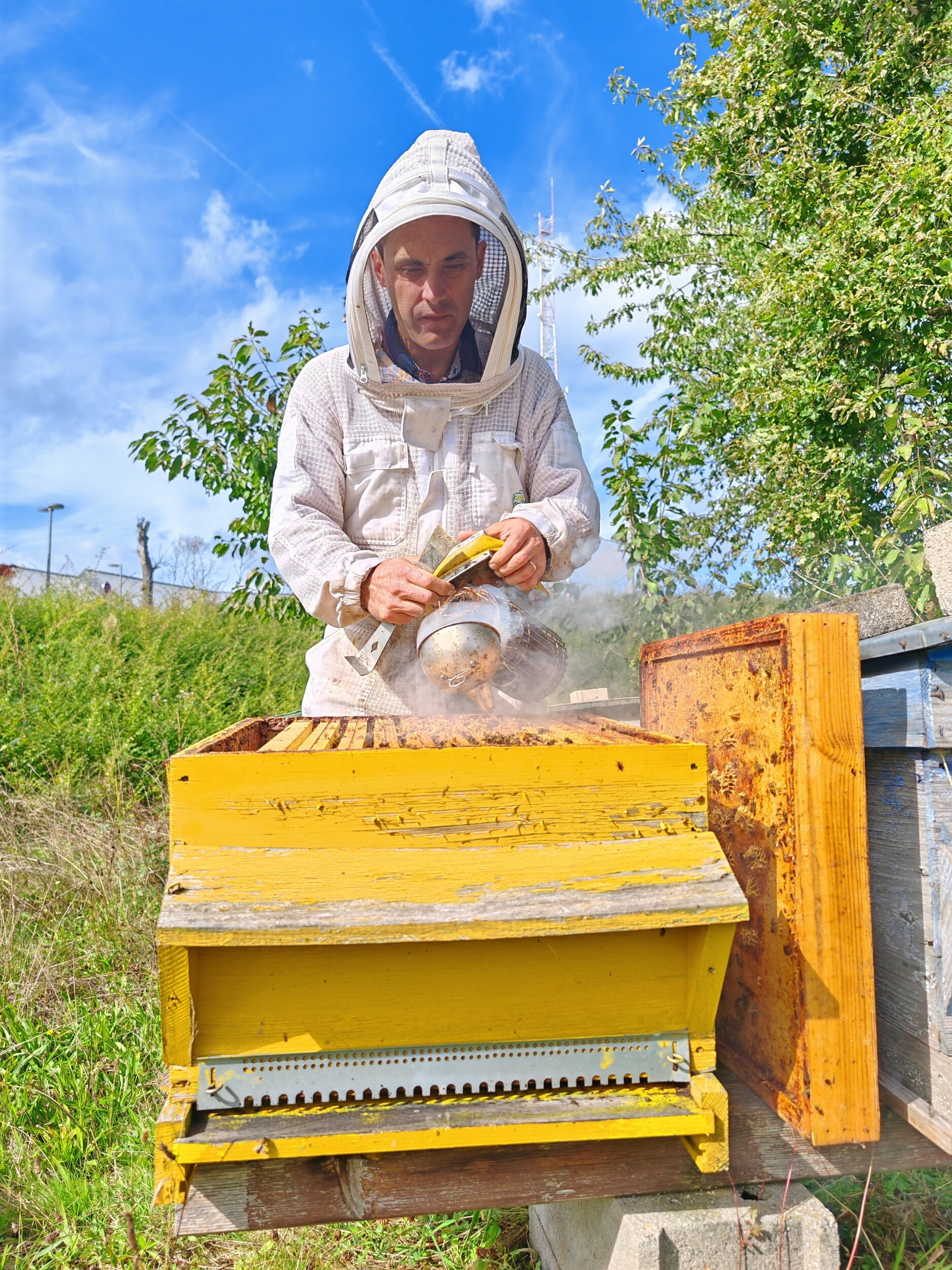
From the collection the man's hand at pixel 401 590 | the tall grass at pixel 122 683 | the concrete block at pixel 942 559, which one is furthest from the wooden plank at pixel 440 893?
the tall grass at pixel 122 683

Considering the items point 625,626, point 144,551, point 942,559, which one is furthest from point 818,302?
point 144,551

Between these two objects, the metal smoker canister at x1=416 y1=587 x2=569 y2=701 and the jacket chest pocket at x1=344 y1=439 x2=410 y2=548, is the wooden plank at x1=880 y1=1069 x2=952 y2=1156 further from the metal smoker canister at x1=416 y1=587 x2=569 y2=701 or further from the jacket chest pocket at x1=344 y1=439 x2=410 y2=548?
the jacket chest pocket at x1=344 y1=439 x2=410 y2=548

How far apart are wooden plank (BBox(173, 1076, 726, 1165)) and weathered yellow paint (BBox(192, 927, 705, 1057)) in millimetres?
90

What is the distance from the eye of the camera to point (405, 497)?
2.38 meters

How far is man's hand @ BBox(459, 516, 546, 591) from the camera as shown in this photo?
6.45 feet

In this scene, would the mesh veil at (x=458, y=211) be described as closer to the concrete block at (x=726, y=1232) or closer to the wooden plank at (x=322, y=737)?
the wooden plank at (x=322, y=737)

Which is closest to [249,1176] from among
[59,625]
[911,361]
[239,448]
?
[239,448]

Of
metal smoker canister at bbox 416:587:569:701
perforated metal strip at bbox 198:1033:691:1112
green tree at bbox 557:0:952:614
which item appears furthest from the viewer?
green tree at bbox 557:0:952:614

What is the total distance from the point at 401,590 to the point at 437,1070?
100 cm

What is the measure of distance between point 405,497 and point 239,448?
8.05 ft

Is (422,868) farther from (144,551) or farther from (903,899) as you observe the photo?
(144,551)

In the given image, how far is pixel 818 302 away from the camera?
602 cm

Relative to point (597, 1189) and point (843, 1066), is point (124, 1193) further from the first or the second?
point (843, 1066)

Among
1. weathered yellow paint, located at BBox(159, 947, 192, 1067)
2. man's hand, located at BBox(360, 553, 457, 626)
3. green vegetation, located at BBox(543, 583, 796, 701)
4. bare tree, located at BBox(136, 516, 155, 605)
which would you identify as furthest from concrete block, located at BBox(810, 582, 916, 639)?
bare tree, located at BBox(136, 516, 155, 605)
